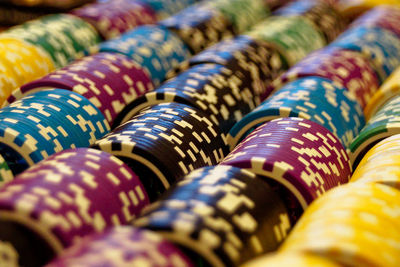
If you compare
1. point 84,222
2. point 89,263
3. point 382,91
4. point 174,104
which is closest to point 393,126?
point 382,91

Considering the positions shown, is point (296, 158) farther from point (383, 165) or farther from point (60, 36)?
point (60, 36)

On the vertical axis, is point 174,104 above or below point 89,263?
above

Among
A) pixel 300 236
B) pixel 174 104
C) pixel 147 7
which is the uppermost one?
pixel 147 7

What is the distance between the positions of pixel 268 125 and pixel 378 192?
0.70 metres

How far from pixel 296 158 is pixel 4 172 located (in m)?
1.11

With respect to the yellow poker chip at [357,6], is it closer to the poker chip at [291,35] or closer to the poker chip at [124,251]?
the poker chip at [291,35]

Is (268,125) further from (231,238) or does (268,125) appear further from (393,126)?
(231,238)

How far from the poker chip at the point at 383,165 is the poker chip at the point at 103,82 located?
125cm

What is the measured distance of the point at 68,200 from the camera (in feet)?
6.20

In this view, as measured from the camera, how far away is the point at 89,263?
1.55 metres

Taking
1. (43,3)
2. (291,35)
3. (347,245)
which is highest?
(43,3)

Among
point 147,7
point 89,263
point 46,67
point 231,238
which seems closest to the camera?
point 89,263

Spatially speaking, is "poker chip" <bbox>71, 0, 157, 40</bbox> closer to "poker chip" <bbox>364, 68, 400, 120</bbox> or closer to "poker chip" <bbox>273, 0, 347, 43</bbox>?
"poker chip" <bbox>273, 0, 347, 43</bbox>

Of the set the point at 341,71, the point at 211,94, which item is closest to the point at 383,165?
the point at 211,94
